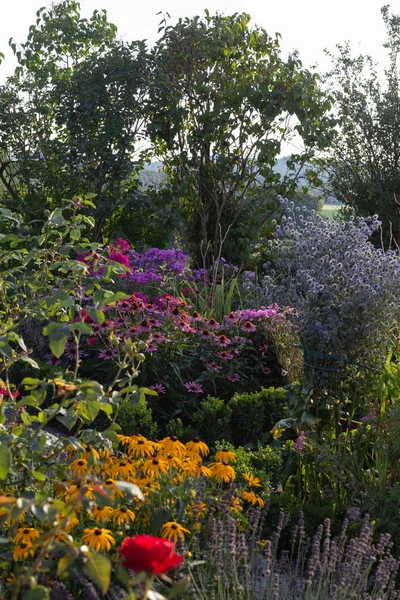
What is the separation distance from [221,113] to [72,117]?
1684 mm

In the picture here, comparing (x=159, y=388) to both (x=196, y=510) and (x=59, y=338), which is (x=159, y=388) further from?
(x=59, y=338)

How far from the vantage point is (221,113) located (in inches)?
A: 326

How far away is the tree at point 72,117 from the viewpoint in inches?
327

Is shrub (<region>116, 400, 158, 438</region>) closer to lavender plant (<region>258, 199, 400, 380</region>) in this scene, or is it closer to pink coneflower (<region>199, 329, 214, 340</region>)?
pink coneflower (<region>199, 329, 214, 340</region>)

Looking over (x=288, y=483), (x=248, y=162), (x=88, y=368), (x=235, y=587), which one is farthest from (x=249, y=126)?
(x=235, y=587)

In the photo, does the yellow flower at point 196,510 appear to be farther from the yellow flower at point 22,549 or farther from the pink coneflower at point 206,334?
the pink coneflower at point 206,334

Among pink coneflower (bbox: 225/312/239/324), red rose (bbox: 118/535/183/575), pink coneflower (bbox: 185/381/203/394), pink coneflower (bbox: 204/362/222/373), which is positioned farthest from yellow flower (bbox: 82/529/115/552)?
pink coneflower (bbox: 225/312/239/324)

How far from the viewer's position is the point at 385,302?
3.56 meters

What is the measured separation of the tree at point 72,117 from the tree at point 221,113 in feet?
1.15

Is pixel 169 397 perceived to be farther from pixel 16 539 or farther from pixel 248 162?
pixel 248 162

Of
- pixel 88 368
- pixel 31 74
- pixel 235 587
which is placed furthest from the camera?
pixel 31 74

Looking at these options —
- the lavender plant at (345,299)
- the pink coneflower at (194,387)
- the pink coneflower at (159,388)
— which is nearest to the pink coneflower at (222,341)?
the pink coneflower at (194,387)

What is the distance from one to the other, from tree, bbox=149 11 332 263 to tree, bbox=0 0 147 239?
1.15ft

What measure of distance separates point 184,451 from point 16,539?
0.78 m
